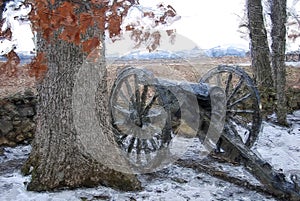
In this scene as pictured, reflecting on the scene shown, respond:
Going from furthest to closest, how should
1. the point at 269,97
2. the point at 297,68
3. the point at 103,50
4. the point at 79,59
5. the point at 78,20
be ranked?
the point at 297,68 < the point at 269,97 < the point at 103,50 < the point at 79,59 < the point at 78,20

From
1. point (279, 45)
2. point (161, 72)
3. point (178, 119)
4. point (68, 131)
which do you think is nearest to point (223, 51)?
point (279, 45)

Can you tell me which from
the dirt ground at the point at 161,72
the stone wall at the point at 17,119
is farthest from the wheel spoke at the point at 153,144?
the stone wall at the point at 17,119

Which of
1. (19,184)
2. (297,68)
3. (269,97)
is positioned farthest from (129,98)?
(297,68)

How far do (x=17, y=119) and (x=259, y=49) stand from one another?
4831mm

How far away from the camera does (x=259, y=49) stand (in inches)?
296

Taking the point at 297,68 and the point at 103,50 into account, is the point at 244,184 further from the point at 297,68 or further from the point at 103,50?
the point at 297,68

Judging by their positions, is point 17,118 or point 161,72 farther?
point 161,72

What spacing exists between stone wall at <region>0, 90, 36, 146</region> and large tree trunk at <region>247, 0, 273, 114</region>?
14.4 feet

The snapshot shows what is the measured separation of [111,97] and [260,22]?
4258 mm

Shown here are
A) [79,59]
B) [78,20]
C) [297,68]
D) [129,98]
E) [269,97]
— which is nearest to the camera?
[78,20]

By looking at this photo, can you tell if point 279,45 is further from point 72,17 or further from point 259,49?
point 72,17

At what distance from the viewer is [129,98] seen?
14.4 ft

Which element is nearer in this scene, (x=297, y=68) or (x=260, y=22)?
(x=260, y=22)

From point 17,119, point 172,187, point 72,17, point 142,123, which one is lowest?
point 172,187
